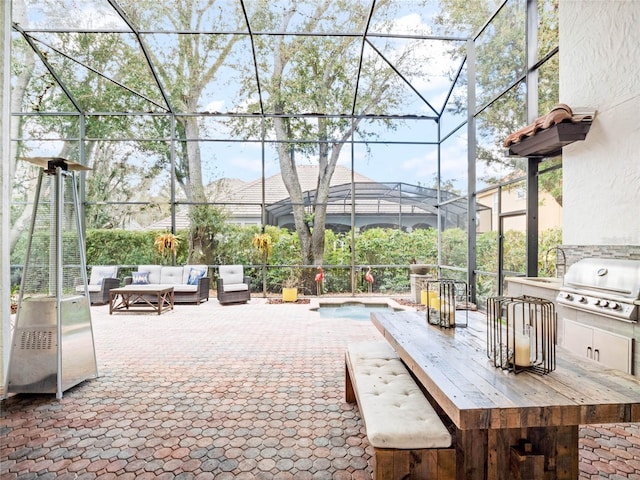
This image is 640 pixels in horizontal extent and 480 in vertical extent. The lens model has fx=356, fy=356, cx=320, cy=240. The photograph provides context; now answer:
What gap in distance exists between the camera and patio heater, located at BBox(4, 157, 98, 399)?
2.85m

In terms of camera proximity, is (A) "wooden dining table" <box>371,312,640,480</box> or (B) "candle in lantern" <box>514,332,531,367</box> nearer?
(A) "wooden dining table" <box>371,312,640,480</box>

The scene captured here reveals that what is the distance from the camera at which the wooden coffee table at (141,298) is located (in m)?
6.51

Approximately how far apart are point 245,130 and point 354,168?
2.80 metres

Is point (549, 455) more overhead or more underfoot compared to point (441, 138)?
more underfoot

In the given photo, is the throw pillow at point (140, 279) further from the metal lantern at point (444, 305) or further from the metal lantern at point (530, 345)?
the metal lantern at point (530, 345)

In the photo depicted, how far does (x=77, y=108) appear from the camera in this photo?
322 inches

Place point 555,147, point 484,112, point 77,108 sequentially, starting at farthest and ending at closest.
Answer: point 77,108 < point 484,112 < point 555,147

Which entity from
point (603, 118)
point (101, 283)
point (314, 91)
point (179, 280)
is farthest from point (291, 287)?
point (603, 118)

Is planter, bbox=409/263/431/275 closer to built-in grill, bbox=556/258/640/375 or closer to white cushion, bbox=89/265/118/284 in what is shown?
built-in grill, bbox=556/258/640/375

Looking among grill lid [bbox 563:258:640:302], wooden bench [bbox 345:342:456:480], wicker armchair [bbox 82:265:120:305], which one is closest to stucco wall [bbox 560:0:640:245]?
grill lid [bbox 563:258:640:302]

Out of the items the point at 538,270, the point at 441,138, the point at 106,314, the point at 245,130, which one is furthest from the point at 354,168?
the point at 106,314

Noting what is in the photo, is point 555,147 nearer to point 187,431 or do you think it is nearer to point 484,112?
point 484,112

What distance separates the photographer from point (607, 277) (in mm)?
3043

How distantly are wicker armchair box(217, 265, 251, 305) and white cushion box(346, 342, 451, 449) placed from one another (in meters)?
5.29
